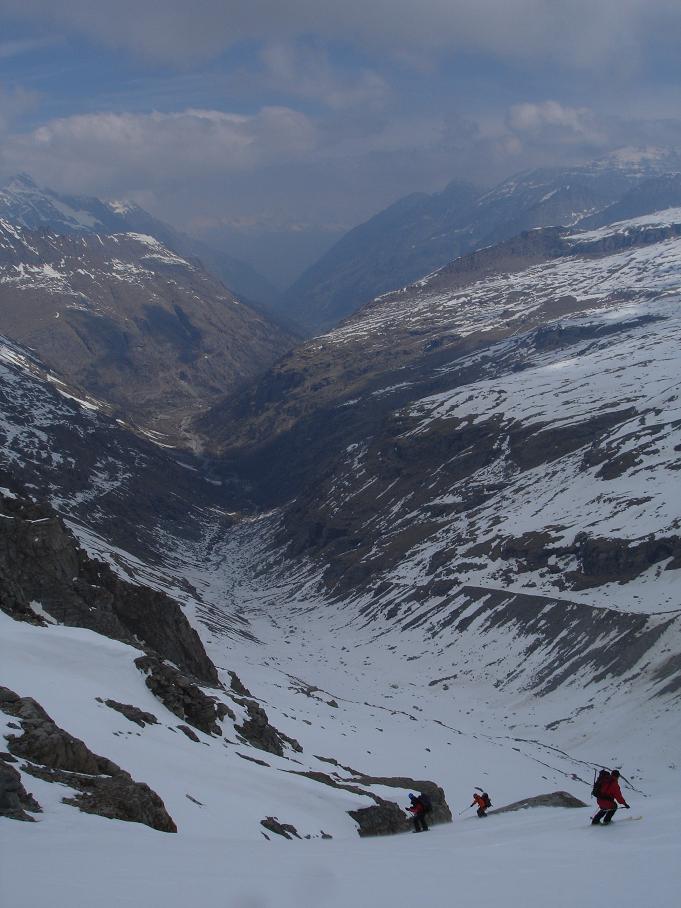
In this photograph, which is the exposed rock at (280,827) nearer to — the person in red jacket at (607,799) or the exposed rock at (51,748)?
the exposed rock at (51,748)

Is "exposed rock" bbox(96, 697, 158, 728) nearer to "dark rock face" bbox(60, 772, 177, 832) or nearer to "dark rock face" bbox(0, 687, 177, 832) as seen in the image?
"dark rock face" bbox(0, 687, 177, 832)

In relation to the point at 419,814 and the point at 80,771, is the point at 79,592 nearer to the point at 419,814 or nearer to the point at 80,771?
the point at 80,771

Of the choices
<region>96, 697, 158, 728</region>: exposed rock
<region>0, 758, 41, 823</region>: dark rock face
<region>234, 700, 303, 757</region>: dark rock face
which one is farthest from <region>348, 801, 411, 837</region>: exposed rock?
<region>0, 758, 41, 823</region>: dark rock face

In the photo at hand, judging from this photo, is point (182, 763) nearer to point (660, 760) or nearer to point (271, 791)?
point (271, 791)

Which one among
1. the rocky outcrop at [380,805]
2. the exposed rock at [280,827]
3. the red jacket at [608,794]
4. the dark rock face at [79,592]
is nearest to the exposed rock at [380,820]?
the rocky outcrop at [380,805]

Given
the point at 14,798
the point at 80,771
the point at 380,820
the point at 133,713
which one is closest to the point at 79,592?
the point at 133,713

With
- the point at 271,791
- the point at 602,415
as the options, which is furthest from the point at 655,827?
the point at 602,415
